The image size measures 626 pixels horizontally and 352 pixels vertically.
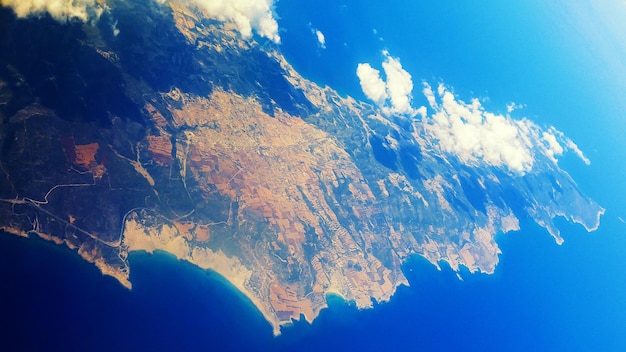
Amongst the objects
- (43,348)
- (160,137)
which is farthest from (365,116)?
(43,348)

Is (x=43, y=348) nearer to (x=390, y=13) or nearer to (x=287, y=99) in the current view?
(x=287, y=99)

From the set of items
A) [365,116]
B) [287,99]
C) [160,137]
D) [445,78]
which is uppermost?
[445,78]

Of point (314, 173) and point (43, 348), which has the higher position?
point (314, 173)

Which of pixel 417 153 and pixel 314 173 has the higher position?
pixel 417 153

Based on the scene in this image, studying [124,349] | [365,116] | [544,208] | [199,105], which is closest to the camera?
[124,349]

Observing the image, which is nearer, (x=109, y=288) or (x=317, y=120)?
(x=109, y=288)

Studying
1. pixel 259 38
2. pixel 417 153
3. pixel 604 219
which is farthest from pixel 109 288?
pixel 604 219

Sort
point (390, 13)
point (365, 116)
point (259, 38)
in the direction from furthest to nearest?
point (390, 13) → point (365, 116) → point (259, 38)

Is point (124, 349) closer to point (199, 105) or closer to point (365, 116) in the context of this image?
point (199, 105)

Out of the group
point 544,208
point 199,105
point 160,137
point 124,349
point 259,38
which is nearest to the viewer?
point 124,349
